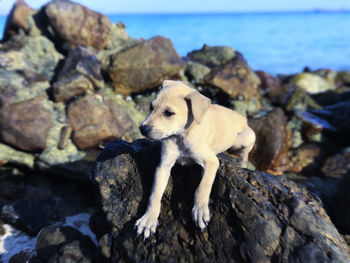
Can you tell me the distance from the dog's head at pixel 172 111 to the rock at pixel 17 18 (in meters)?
9.79

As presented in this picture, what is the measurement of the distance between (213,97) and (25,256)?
25.0ft

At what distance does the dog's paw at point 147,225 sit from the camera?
3.27 m

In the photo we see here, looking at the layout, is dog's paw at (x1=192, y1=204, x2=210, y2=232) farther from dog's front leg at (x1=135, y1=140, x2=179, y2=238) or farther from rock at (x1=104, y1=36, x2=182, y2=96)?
rock at (x1=104, y1=36, x2=182, y2=96)

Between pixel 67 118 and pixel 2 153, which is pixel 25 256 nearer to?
pixel 2 153

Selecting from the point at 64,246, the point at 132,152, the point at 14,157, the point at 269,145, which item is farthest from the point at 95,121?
the point at 269,145

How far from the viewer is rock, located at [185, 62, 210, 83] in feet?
33.7

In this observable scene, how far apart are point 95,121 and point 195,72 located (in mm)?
4886

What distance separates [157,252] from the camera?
126 inches

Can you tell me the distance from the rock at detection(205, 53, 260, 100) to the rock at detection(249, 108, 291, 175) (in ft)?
6.07

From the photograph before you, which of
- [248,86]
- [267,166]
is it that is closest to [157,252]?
[267,166]

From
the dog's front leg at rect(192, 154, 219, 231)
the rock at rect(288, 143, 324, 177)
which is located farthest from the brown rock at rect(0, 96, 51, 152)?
the rock at rect(288, 143, 324, 177)

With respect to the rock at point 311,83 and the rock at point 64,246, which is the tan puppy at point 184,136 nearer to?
the rock at point 64,246

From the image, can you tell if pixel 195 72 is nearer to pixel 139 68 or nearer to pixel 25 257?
pixel 139 68

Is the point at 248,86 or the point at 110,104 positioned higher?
the point at 248,86
